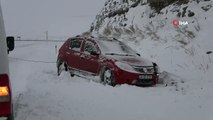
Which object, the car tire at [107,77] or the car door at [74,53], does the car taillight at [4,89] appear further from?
the car door at [74,53]

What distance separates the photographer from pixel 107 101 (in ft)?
33.0

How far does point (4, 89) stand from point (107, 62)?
817 centimetres

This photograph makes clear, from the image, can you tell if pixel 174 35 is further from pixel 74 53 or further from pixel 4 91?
pixel 4 91

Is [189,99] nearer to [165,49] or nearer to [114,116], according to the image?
[114,116]

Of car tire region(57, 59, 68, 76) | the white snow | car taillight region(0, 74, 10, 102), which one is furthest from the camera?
car tire region(57, 59, 68, 76)

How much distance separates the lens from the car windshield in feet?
44.1

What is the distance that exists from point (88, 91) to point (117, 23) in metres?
15.0

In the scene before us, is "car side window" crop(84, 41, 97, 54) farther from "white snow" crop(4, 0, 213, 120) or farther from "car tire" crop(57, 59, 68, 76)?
"car tire" crop(57, 59, 68, 76)

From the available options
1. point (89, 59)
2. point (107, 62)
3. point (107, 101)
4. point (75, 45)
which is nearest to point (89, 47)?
point (89, 59)

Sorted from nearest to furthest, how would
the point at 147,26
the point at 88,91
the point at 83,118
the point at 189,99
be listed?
the point at 83,118 < the point at 189,99 < the point at 88,91 < the point at 147,26

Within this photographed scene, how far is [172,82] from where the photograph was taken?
42.0ft

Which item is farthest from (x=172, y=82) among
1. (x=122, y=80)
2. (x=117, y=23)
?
(x=117, y=23)

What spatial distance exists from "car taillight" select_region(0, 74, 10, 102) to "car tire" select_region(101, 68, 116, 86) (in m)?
7.83

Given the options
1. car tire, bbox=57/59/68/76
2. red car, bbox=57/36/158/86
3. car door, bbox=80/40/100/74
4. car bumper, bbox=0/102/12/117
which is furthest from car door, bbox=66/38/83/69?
car bumper, bbox=0/102/12/117
